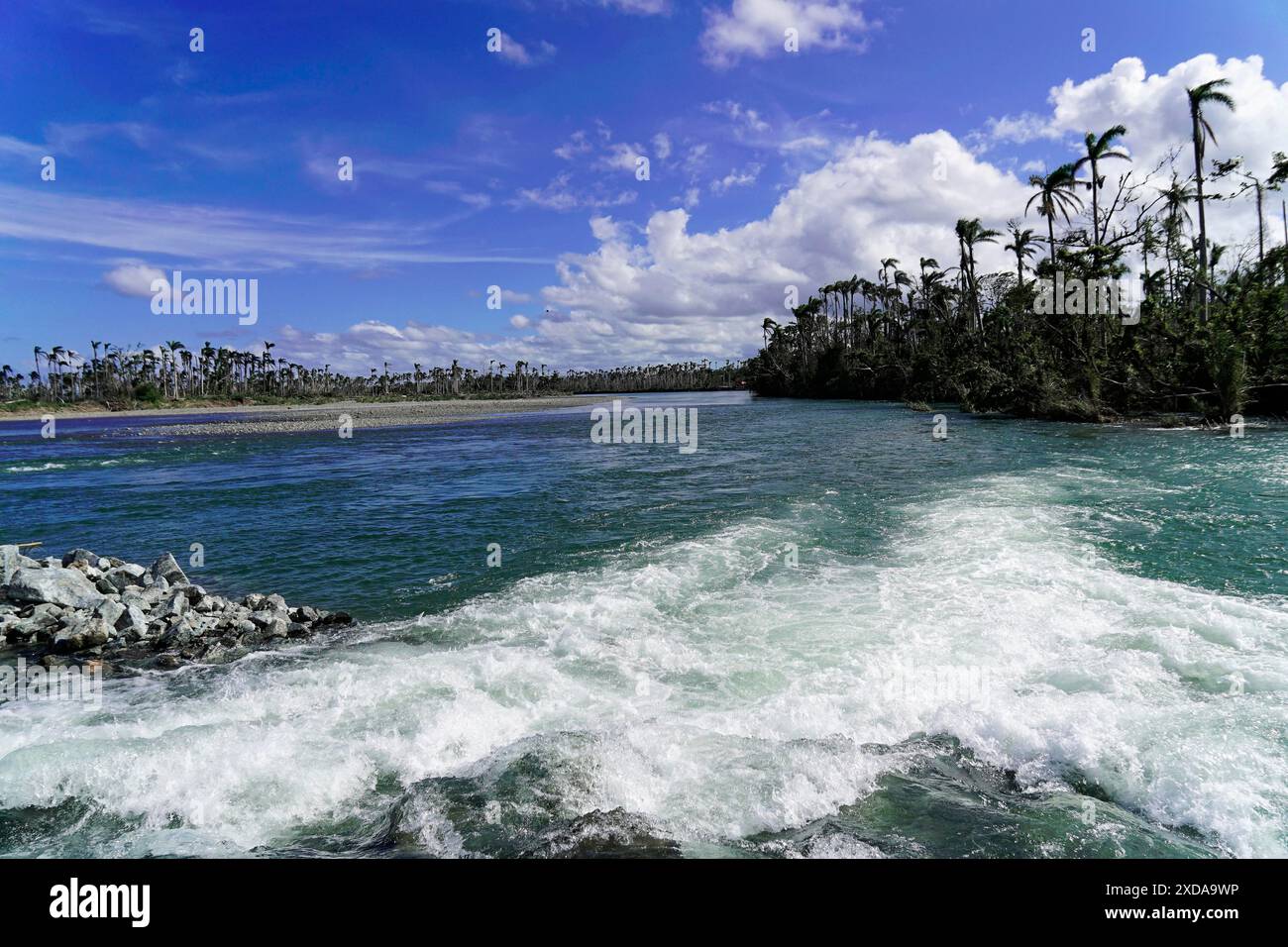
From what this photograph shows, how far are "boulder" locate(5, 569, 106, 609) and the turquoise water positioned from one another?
7.77 ft

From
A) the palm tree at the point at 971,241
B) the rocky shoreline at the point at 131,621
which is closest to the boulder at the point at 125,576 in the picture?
the rocky shoreline at the point at 131,621

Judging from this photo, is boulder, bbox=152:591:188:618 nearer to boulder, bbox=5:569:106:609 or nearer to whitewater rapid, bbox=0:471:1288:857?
boulder, bbox=5:569:106:609

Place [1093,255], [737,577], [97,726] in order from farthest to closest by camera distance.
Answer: [1093,255], [737,577], [97,726]

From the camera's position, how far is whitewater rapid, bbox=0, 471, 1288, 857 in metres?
5.75

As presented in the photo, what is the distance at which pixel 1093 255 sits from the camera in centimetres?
4219

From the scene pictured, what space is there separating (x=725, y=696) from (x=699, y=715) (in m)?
0.63

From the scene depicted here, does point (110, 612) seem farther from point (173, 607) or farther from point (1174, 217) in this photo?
point (1174, 217)

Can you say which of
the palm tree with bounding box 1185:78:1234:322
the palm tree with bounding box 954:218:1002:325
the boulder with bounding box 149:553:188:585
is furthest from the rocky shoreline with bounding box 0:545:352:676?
the palm tree with bounding box 954:218:1002:325

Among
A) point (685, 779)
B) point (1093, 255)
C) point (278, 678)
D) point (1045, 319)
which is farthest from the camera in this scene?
point (1045, 319)

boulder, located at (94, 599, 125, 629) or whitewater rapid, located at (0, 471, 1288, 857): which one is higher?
boulder, located at (94, 599, 125, 629)

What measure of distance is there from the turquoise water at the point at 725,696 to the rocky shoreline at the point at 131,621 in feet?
2.78

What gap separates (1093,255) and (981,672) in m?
44.5
